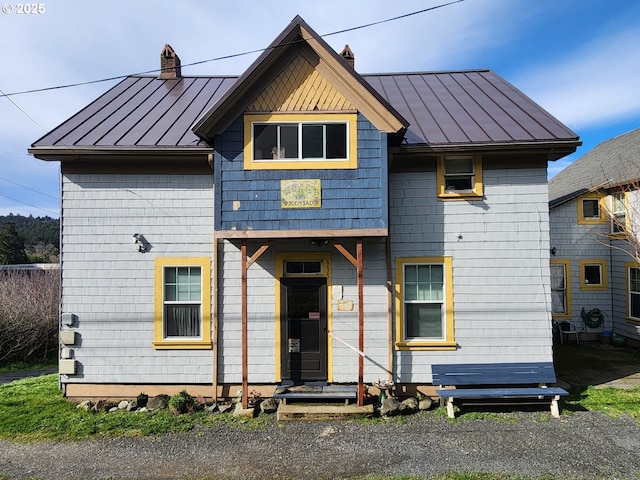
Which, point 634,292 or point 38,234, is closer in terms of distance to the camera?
point 634,292

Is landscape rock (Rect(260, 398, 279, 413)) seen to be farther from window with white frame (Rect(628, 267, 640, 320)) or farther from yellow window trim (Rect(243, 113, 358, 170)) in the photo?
window with white frame (Rect(628, 267, 640, 320))

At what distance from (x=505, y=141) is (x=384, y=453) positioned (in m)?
6.47

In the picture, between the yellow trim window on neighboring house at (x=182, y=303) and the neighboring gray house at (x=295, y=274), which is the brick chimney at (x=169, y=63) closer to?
the neighboring gray house at (x=295, y=274)

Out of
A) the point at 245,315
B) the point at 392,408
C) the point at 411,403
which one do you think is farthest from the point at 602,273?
the point at 245,315

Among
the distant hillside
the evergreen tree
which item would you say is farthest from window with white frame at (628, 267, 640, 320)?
the distant hillside

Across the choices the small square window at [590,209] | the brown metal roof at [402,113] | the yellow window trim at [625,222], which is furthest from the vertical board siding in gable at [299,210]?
the small square window at [590,209]

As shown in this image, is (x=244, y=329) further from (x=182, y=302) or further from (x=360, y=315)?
(x=360, y=315)

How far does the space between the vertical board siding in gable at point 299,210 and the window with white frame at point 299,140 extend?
1.17 feet

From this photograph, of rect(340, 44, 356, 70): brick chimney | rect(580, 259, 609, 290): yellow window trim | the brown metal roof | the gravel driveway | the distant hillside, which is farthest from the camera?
the distant hillside

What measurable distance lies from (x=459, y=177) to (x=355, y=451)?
19.4 ft

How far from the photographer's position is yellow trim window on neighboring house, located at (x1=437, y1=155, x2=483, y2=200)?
845 centimetres

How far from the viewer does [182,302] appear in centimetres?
844

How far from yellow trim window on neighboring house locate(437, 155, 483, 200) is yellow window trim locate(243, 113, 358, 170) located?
2.14 meters

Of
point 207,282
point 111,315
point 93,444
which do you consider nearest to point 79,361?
point 111,315
